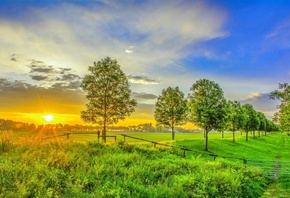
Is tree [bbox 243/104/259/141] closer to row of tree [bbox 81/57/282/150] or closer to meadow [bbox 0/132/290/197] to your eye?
row of tree [bbox 81/57/282/150]

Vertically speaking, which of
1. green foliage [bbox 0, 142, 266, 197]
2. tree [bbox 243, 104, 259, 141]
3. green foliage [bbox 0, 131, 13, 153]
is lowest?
green foliage [bbox 0, 142, 266, 197]

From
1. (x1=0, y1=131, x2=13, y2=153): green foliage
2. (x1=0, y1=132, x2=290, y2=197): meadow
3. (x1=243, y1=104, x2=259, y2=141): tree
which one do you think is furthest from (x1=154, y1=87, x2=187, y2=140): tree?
(x1=0, y1=131, x2=13, y2=153): green foliage

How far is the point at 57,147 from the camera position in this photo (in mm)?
23922

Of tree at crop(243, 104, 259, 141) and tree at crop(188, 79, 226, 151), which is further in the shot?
tree at crop(243, 104, 259, 141)

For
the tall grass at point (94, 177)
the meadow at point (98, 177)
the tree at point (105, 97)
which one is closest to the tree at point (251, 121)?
the tree at point (105, 97)

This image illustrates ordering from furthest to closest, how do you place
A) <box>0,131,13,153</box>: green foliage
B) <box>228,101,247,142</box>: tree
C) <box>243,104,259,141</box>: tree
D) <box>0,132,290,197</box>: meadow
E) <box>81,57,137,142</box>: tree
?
<box>243,104,259,141</box>: tree → <box>228,101,247,142</box>: tree → <box>81,57,137,142</box>: tree → <box>0,131,13,153</box>: green foliage → <box>0,132,290,197</box>: meadow

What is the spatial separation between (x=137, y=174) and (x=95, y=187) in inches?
182

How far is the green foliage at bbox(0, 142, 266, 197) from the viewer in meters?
14.3

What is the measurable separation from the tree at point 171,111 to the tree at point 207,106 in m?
12.0

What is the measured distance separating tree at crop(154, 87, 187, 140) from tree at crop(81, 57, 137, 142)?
1656 centimetres

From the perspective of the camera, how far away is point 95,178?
56.7 ft

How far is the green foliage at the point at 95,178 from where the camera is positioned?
46.9 ft

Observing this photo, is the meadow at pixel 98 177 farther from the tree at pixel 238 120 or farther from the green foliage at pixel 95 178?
the tree at pixel 238 120

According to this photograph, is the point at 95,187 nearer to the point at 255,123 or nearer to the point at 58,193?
the point at 58,193
